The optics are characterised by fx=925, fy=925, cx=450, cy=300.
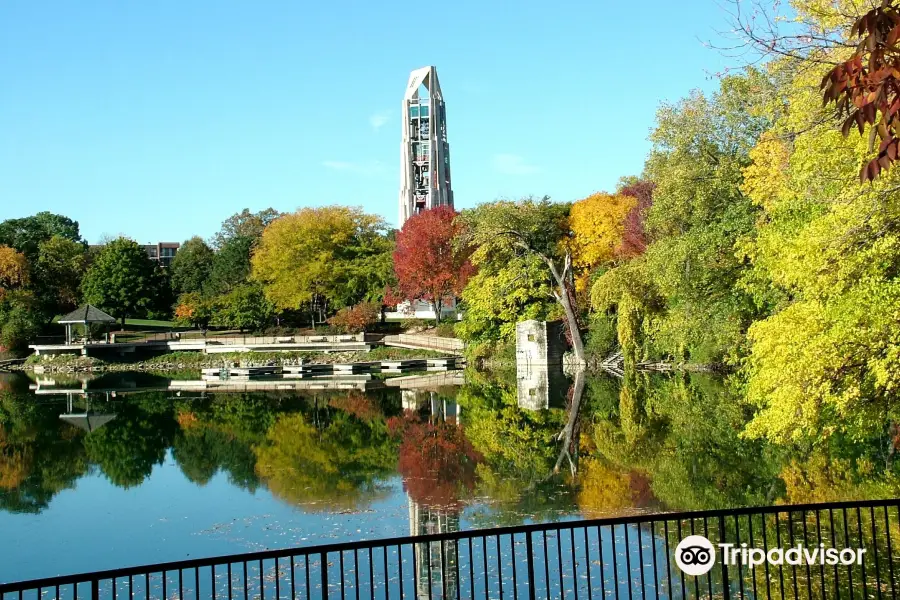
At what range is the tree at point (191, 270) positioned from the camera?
8206 cm

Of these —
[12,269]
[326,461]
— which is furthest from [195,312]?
[326,461]

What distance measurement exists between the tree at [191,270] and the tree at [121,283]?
921 centimetres

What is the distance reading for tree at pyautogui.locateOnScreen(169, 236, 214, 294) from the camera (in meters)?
82.1

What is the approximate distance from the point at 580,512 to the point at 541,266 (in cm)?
3161

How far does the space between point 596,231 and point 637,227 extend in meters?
5.71

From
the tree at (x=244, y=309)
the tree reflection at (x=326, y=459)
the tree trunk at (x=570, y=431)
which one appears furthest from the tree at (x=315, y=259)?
the tree reflection at (x=326, y=459)

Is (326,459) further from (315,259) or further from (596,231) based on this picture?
(315,259)

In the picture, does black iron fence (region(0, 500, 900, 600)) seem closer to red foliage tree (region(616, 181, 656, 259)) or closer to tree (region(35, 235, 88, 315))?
red foliage tree (region(616, 181, 656, 259))

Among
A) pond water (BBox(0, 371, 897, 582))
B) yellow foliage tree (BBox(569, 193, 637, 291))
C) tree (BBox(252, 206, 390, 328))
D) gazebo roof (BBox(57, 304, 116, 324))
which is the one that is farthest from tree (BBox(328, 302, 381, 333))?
pond water (BBox(0, 371, 897, 582))

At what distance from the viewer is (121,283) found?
6944 centimetres

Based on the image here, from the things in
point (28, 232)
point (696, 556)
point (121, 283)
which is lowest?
point (696, 556)

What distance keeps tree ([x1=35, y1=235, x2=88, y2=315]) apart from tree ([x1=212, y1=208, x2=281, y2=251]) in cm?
1942

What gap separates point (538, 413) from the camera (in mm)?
27234

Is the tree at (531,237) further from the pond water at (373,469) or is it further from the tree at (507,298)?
the pond water at (373,469)
